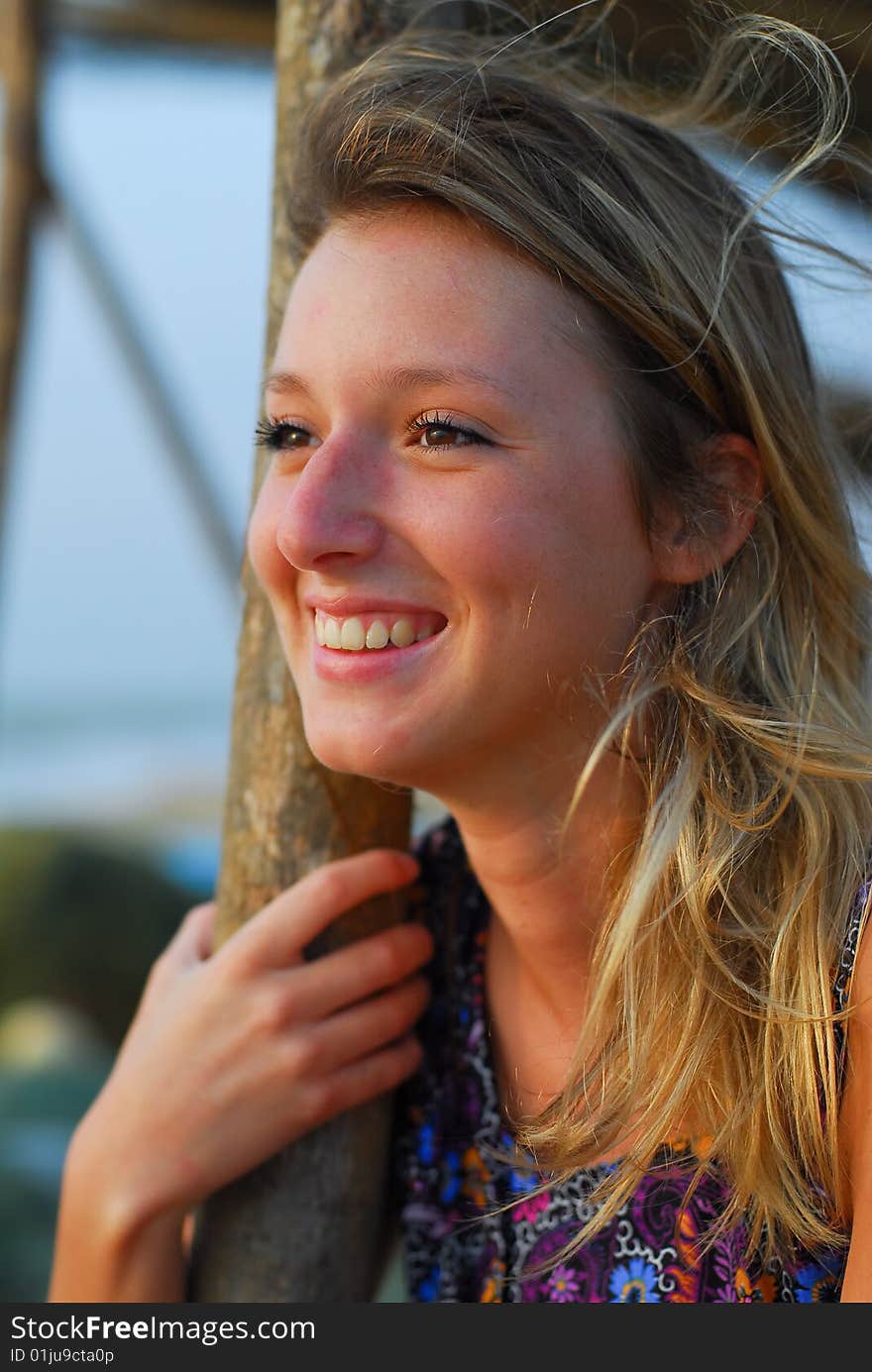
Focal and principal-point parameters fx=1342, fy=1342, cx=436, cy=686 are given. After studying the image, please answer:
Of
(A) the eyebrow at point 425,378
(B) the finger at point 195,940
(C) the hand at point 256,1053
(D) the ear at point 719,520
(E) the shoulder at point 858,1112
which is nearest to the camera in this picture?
(E) the shoulder at point 858,1112

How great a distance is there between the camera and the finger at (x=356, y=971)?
192 cm

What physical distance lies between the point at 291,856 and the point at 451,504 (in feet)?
2.18

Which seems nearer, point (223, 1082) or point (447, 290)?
point (447, 290)

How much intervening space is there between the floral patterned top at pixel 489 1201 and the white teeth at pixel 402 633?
61 centimetres

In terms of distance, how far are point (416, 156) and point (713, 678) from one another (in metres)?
0.77

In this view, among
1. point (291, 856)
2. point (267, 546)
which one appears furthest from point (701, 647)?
point (291, 856)

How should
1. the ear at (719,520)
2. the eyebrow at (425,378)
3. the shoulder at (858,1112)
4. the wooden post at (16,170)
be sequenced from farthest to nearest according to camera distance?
the wooden post at (16,170)
the ear at (719,520)
the eyebrow at (425,378)
the shoulder at (858,1112)

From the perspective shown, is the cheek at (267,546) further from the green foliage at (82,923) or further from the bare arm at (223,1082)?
the green foliage at (82,923)

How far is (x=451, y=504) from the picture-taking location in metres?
1.61

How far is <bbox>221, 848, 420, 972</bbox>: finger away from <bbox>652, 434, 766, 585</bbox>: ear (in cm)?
63

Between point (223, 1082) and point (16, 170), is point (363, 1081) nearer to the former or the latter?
point (223, 1082)

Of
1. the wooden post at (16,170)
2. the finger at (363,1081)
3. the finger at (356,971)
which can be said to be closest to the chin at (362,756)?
the finger at (356,971)

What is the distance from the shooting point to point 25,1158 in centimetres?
422

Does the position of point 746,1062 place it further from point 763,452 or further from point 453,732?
point 763,452
